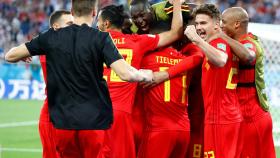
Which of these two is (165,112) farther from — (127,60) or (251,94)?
(251,94)

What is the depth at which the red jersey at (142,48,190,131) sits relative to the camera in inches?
305

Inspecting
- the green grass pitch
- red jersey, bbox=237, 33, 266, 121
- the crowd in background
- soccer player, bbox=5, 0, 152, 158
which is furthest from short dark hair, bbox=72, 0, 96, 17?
the crowd in background

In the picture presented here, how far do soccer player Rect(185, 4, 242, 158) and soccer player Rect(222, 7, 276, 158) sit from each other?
33cm

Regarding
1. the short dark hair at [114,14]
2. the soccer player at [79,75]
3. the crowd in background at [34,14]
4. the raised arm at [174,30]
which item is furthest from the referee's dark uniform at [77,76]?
the crowd in background at [34,14]

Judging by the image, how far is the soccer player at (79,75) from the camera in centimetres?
650

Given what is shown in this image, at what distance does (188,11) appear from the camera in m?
8.04

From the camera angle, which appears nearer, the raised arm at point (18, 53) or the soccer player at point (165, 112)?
the raised arm at point (18, 53)

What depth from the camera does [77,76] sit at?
6516mm

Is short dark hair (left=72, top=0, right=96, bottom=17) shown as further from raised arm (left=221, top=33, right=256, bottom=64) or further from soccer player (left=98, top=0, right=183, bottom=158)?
raised arm (left=221, top=33, right=256, bottom=64)

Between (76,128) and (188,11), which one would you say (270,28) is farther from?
(76,128)

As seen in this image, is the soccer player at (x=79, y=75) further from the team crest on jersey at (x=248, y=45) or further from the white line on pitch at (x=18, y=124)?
the white line on pitch at (x=18, y=124)

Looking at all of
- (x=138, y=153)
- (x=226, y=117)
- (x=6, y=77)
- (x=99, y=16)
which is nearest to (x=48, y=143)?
(x=138, y=153)

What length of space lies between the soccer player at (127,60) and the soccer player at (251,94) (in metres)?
0.70

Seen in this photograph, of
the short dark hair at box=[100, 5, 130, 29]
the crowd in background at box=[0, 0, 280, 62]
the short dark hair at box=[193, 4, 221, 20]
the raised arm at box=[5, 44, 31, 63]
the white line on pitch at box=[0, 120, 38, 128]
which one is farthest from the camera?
the crowd in background at box=[0, 0, 280, 62]
